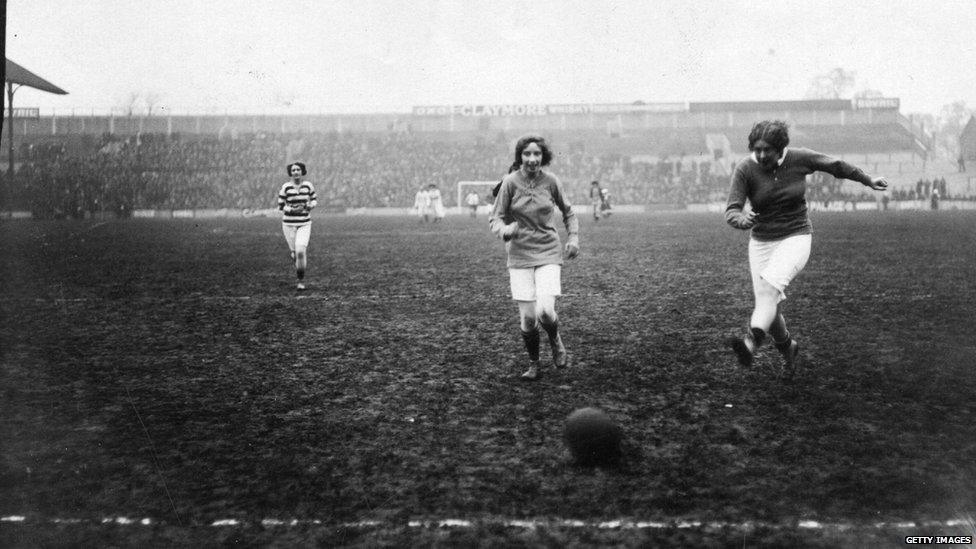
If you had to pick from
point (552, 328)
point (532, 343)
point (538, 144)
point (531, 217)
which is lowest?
point (532, 343)

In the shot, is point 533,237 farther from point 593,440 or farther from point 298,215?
point 298,215

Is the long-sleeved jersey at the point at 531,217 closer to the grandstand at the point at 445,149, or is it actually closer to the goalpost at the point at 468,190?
the grandstand at the point at 445,149

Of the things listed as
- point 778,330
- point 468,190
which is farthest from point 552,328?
point 468,190

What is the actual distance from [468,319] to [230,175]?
49.3 m

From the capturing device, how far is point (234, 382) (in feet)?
21.2

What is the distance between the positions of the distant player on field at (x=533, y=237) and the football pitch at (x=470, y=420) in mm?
540

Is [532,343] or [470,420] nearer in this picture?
[470,420]

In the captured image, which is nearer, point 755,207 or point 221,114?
point 755,207

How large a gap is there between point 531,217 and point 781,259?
6.55 feet

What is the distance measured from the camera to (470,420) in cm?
533

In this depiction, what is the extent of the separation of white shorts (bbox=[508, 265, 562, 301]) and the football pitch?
0.70m

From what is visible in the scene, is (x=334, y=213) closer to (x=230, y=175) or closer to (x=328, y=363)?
(x=230, y=175)

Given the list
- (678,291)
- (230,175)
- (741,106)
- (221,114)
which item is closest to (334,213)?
(230,175)

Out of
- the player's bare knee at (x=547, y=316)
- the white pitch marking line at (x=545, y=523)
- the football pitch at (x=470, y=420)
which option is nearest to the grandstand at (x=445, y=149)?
the football pitch at (x=470, y=420)
